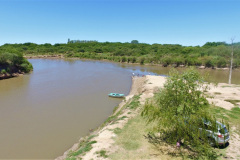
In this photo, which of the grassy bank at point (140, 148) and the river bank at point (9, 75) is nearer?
the grassy bank at point (140, 148)

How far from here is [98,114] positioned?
2244 centimetres

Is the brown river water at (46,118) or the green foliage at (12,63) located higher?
the green foliage at (12,63)

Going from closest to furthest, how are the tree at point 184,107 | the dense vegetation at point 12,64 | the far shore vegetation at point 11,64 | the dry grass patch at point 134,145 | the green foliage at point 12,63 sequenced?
the tree at point 184,107 → the dry grass patch at point 134,145 → the far shore vegetation at point 11,64 → the dense vegetation at point 12,64 → the green foliage at point 12,63

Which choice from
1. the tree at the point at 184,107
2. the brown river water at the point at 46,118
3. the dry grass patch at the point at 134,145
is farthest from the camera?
the brown river water at the point at 46,118

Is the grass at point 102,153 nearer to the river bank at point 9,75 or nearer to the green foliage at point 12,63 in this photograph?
the river bank at point 9,75

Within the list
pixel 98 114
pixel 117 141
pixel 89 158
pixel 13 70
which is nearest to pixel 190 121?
pixel 117 141

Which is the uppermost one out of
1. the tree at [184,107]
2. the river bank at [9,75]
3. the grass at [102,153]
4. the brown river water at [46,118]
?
the tree at [184,107]

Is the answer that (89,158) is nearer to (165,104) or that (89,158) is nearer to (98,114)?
(165,104)

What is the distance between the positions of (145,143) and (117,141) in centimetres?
210

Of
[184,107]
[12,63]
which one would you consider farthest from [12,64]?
[184,107]

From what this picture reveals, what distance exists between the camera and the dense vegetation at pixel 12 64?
45750 mm

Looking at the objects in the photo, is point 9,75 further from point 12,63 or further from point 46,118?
point 46,118

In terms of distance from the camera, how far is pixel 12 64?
49.1 m

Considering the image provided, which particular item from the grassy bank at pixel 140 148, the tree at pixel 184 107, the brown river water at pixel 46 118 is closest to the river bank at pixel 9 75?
the brown river water at pixel 46 118
